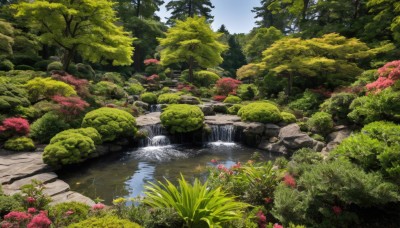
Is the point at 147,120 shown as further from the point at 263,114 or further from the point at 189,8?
the point at 189,8

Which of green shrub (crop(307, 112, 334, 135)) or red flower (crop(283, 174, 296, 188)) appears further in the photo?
green shrub (crop(307, 112, 334, 135))

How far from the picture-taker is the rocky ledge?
24.1 feet

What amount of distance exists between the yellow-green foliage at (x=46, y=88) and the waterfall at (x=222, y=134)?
8164 mm

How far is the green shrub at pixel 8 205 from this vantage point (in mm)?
5223

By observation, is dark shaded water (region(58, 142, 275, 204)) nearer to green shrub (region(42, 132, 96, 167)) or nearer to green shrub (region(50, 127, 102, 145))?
green shrub (region(42, 132, 96, 167))

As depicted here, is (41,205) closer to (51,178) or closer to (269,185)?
(51,178)

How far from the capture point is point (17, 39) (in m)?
21.3

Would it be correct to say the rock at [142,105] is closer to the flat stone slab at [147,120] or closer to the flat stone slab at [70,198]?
the flat stone slab at [147,120]

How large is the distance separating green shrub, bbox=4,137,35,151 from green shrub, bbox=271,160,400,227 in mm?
10447

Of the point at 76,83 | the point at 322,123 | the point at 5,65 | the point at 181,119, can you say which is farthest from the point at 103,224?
the point at 5,65

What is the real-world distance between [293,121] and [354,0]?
52.8ft

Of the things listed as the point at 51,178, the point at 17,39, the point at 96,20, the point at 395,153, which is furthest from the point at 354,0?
the point at 17,39

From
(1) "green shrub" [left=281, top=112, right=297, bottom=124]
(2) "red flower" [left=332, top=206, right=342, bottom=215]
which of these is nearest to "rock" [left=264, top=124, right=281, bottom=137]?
(1) "green shrub" [left=281, top=112, right=297, bottom=124]

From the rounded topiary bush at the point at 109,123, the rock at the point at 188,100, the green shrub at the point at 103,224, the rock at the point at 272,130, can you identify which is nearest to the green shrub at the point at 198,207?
A: the green shrub at the point at 103,224
